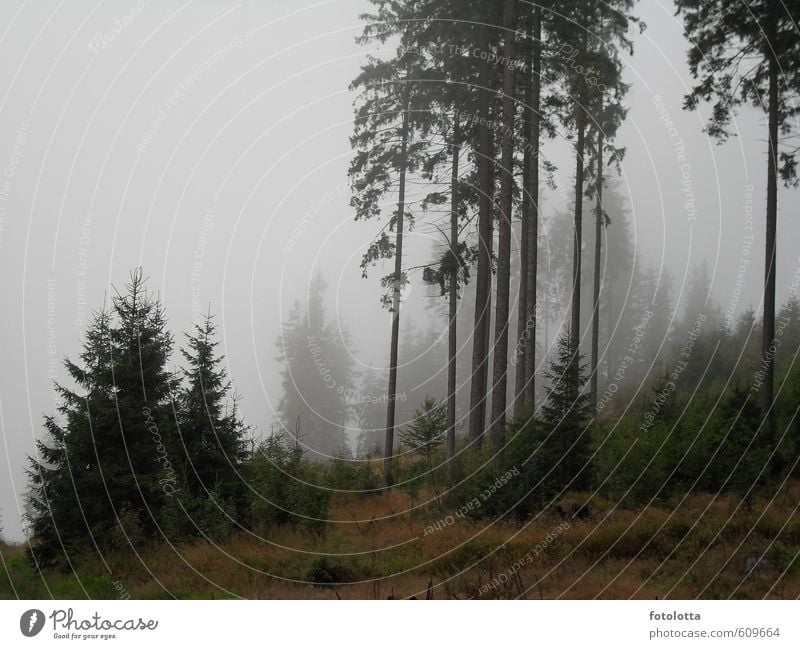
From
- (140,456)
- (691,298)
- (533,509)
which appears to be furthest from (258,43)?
(691,298)

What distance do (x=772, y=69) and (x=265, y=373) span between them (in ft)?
285

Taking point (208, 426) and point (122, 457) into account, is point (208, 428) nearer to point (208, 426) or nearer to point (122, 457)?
point (208, 426)

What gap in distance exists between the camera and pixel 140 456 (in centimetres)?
1139

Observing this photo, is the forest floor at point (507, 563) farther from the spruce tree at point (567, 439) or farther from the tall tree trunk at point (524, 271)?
the tall tree trunk at point (524, 271)

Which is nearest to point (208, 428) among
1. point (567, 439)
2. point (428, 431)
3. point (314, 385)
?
point (567, 439)

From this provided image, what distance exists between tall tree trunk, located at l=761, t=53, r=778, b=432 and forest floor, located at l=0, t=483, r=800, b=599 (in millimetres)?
3168

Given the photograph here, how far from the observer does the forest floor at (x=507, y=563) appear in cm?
852

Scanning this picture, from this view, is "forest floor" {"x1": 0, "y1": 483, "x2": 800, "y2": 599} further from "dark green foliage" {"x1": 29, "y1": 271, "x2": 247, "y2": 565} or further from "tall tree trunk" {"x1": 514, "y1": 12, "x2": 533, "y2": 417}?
"tall tree trunk" {"x1": 514, "y1": 12, "x2": 533, "y2": 417}

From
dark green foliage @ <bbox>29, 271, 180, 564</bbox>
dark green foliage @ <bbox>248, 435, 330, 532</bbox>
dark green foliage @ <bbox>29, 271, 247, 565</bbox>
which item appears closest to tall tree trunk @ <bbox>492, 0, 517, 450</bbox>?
dark green foliage @ <bbox>248, 435, 330, 532</bbox>

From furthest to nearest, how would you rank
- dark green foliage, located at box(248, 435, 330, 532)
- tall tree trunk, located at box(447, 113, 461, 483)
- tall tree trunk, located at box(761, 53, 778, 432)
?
tall tree trunk, located at box(447, 113, 461, 483), tall tree trunk, located at box(761, 53, 778, 432), dark green foliage, located at box(248, 435, 330, 532)

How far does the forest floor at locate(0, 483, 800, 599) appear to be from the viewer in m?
8.52
